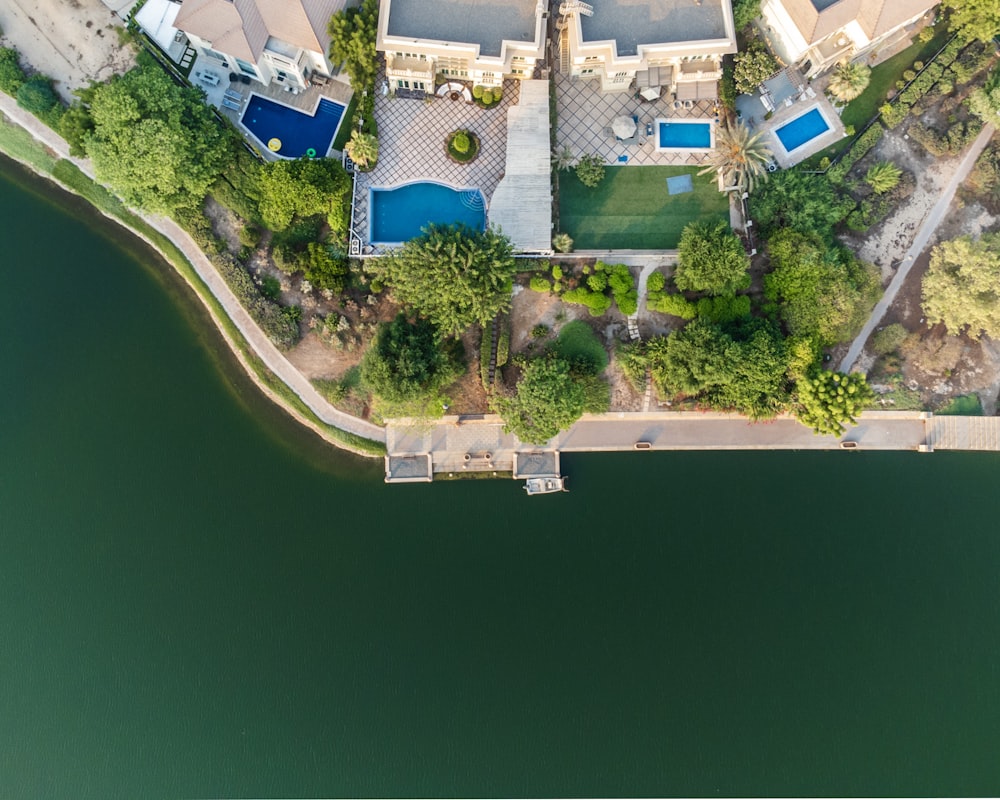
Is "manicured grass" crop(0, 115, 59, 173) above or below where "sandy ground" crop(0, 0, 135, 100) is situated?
below

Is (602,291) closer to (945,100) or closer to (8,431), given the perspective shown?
(945,100)

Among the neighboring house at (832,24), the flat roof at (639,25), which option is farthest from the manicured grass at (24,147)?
the neighboring house at (832,24)

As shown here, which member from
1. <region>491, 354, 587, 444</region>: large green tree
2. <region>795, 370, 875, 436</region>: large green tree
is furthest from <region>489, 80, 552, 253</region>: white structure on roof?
<region>795, 370, 875, 436</region>: large green tree

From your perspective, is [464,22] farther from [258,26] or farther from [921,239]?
[921,239]

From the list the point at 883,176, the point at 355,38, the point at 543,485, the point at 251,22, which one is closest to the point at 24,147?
the point at 251,22

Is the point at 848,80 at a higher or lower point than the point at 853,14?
lower

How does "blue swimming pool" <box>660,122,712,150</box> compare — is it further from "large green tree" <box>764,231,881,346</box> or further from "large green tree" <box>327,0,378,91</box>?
"large green tree" <box>327,0,378,91</box>
